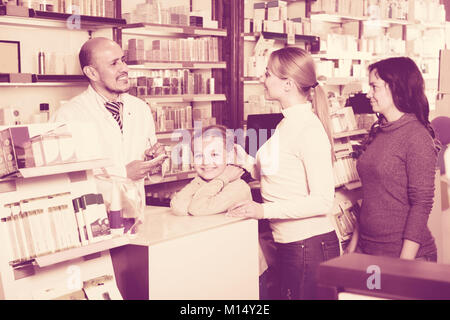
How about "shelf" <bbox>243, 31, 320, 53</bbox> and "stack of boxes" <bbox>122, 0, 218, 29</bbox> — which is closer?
"stack of boxes" <bbox>122, 0, 218, 29</bbox>

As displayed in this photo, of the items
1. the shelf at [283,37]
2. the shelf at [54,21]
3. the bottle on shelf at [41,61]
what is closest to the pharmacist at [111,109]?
the shelf at [54,21]

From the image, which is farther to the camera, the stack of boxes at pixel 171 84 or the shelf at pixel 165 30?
the stack of boxes at pixel 171 84

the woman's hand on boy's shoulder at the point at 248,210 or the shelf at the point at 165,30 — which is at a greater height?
the shelf at the point at 165,30

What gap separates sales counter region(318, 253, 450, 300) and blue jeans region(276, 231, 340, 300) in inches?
41.7

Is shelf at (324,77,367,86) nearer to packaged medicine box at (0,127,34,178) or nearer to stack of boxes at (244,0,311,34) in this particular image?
stack of boxes at (244,0,311,34)

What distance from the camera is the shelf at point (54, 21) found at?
4.38m

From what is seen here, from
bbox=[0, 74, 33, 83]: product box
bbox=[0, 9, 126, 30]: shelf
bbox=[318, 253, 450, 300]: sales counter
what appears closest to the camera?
bbox=[318, 253, 450, 300]: sales counter

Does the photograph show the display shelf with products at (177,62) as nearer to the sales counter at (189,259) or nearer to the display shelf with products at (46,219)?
the sales counter at (189,259)

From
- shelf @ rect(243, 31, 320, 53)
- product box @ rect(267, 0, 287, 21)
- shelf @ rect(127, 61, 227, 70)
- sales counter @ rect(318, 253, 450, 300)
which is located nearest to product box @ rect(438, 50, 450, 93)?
shelf @ rect(243, 31, 320, 53)

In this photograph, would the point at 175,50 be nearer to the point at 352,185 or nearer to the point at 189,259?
the point at 352,185

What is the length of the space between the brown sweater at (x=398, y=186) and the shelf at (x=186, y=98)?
2.68 m

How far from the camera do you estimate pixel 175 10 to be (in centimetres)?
565

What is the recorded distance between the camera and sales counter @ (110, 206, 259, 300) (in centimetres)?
231

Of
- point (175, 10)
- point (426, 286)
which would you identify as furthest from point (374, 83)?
point (175, 10)
